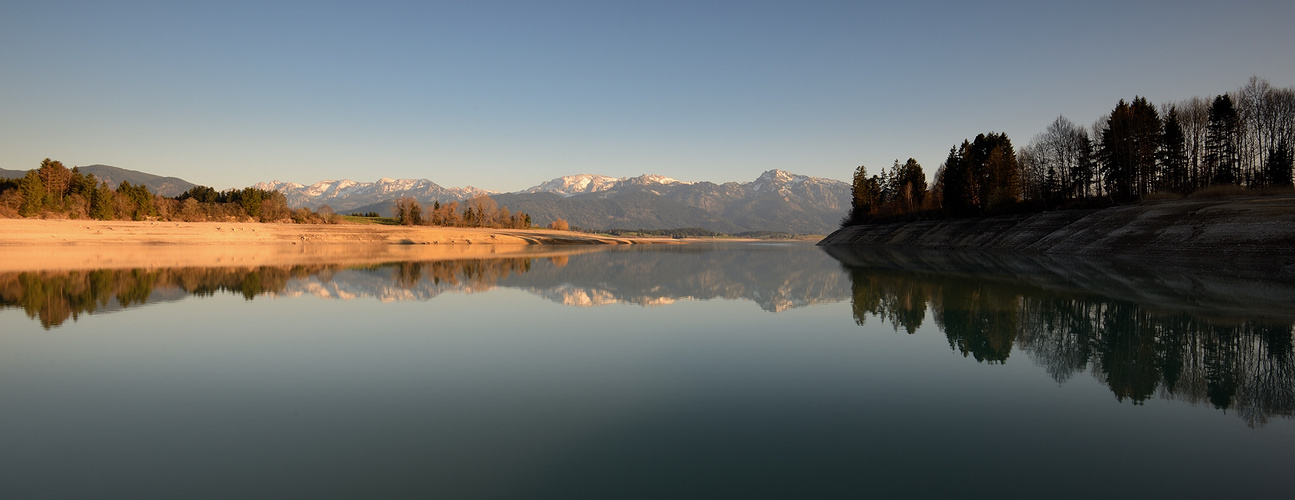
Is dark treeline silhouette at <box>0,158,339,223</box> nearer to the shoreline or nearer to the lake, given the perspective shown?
the shoreline

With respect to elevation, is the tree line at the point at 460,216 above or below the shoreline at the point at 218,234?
above

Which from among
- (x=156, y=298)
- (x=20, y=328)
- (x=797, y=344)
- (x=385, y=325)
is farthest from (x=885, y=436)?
(x=156, y=298)

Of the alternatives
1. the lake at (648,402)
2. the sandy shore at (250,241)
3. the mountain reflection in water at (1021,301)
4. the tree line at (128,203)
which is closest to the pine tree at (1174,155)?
the mountain reflection in water at (1021,301)

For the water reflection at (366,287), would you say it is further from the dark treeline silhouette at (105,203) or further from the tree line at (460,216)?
the tree line at (460,216)

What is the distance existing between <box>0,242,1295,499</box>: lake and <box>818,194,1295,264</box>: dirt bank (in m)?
29.4

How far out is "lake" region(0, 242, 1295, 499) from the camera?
214 inches

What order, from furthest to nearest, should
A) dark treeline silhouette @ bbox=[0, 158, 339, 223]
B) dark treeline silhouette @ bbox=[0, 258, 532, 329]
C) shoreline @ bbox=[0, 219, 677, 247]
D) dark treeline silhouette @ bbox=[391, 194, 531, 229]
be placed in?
dark treeline silhouette @ bbox=[391, 194, 531, 229] → dark treeline silhouette @ bbox=[0, 158, 339, 223] → shoreline @ bbox=[0, 219, 677, 247] → dark treeline silhouette @ bbox=[0, 258, 532, 329]

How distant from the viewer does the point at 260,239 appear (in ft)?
305

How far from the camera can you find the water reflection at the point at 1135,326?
887 centimetres

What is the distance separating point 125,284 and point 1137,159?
9089 centimetres

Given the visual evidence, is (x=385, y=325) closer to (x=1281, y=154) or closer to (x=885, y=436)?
(x=885, y=436)

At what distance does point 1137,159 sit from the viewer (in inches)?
2542

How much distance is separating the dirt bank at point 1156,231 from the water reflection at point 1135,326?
14.5 meters

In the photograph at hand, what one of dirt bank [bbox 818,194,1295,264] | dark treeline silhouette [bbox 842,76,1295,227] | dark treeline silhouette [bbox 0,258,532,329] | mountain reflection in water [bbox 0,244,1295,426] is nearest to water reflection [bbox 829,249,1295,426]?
mountain reflection in water [bbox 0,244,1295,426]
